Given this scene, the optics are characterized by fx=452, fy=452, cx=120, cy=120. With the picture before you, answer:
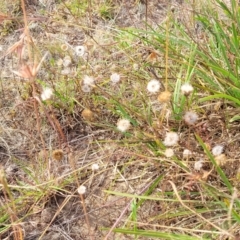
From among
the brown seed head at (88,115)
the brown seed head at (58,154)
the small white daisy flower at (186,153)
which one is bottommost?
the brown seed head at (58,154)

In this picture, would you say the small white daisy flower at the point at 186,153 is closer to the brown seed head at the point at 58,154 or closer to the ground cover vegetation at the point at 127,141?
the ground cover vegetation at the point at 127,141

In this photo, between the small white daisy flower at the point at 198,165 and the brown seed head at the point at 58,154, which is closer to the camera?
the small white daisy flower at the point at 198,165

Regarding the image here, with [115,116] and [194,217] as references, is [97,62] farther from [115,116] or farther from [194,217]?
[194,217]

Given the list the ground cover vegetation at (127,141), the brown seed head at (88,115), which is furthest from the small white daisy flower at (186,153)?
the brown seed head at (88,115)

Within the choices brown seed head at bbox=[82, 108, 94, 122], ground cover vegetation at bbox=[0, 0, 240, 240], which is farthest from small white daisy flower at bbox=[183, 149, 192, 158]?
brown seed head at bbox=[82, 108, 94, 122]

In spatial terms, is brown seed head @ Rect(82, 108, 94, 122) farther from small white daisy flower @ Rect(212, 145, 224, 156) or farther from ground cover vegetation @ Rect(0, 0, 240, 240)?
small white daisy flower @ Rect(212, 145, 224, 156)

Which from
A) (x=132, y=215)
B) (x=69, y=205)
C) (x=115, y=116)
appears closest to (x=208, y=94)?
(x=115, y=116)

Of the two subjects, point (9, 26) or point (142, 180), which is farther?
point (9, 26)

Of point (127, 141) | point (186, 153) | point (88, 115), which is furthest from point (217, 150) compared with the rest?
point (88, 115)
